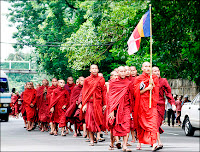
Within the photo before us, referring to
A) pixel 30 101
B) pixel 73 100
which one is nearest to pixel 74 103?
pixel 73 100

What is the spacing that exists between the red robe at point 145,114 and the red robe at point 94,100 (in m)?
1.93

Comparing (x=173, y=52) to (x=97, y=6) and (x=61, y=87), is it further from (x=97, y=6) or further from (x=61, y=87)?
(x=97, y=6)

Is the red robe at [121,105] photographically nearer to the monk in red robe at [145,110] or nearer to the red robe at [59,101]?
the monk in red robe at [145,110]

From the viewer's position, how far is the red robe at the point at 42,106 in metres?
18.5

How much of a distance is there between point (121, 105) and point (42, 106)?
821 cm

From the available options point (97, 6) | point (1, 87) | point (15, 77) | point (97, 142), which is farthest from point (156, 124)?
point (15, 77)

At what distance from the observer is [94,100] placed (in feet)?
42.7

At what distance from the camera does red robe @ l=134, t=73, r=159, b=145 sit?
11.0 metres

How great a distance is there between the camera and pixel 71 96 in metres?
16.4

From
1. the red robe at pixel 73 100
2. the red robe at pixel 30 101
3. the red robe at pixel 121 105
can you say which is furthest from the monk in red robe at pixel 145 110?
the red robe at pixel 30 101

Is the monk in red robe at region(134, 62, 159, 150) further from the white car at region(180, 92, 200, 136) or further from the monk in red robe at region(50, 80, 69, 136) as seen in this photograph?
the white car at region(180, 92, 200, 136)

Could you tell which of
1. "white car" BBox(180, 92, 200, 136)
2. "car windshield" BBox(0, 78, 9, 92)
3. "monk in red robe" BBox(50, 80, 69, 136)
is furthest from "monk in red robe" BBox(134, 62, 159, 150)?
"car windshield" BBox(0, 78, 9, 92)

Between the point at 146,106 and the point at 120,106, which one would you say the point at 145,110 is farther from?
the point at 120,106

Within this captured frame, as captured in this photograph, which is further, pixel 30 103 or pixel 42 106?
pixel 30 103
